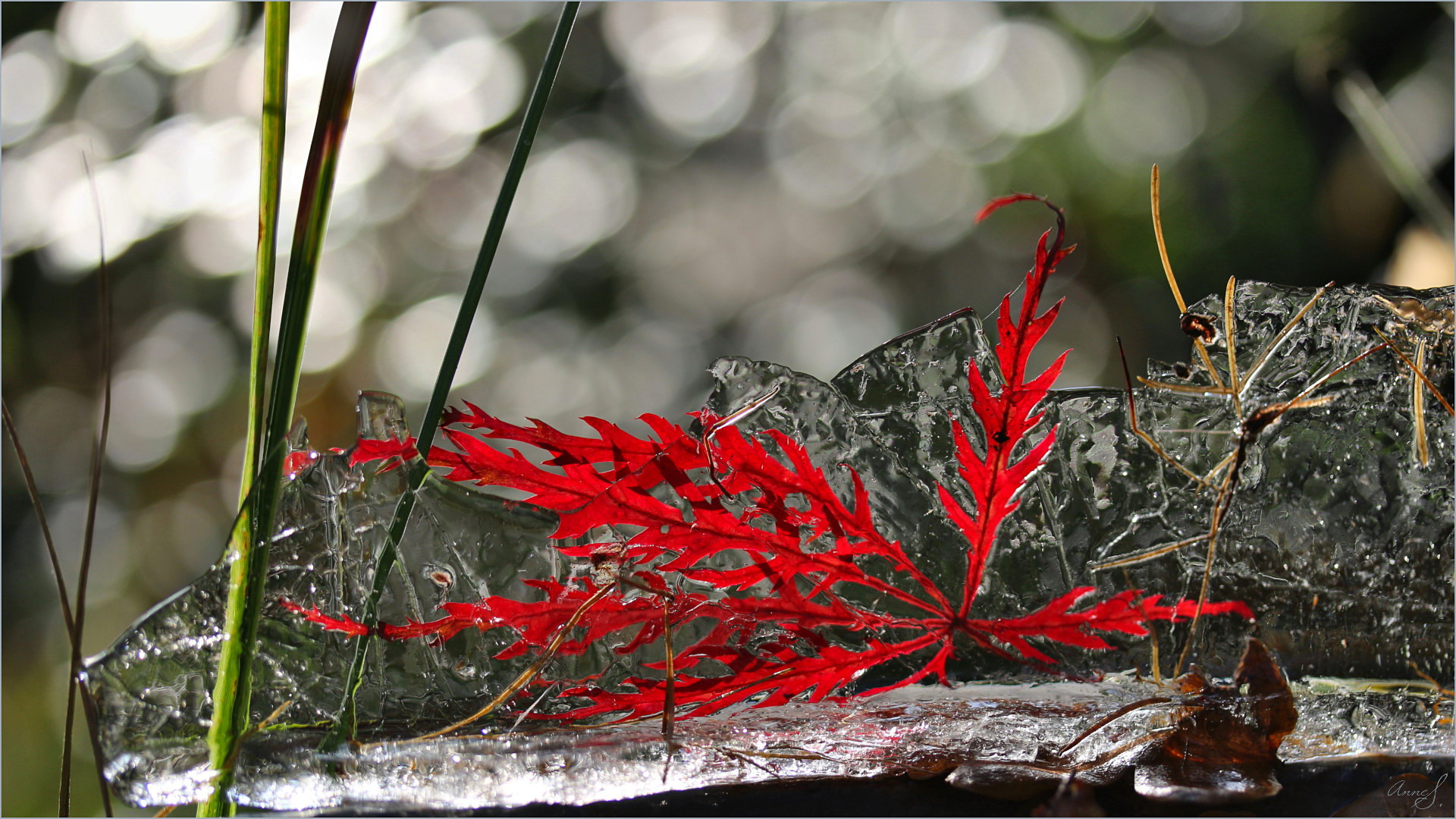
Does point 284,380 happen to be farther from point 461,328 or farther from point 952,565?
point 952,565

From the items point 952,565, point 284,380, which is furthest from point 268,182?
point 952,565

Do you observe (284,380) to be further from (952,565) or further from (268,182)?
(952,565)

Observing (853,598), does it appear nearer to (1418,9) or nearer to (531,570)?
(531,570)

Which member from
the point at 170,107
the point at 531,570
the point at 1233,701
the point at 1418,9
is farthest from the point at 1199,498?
the point at 170,107

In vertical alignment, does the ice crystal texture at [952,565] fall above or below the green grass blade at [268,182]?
below

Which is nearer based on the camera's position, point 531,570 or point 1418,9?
point 531,570
